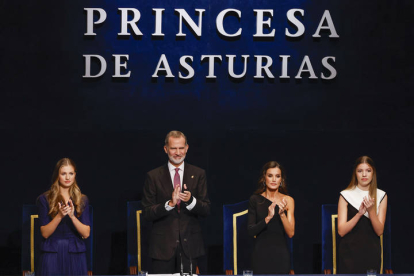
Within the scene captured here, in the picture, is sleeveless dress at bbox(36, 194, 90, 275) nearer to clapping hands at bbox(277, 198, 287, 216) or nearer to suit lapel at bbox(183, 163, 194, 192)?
suit lapel at bbox(183, 163, 194, 192)

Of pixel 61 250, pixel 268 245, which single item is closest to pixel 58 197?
pixel 61 250

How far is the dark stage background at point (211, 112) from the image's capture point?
641cm

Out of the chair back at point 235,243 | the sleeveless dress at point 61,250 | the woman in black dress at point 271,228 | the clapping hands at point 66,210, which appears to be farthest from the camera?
the chair back at point 235,243

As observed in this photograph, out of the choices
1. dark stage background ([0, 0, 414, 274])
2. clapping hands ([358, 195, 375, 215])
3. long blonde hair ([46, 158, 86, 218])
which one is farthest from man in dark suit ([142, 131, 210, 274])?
clapping hands ([358, 195, 375, 215])

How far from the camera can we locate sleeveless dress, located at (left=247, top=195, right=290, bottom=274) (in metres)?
5.16

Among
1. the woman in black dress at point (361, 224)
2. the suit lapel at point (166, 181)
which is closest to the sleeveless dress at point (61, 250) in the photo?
the suit lapel at point (166, 181)

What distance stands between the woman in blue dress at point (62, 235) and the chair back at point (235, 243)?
1.29 m

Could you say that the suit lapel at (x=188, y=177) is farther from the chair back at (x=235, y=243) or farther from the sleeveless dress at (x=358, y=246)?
the sleeveless dress at (x=358, y=246)

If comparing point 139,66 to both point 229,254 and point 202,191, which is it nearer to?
point 202,191

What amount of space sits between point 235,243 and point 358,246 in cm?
112

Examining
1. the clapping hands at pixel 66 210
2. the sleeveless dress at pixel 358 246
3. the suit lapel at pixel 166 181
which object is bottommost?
the sleeveless dress at pixel 358 246

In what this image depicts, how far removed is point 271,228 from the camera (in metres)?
5.20

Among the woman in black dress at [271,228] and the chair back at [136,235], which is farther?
the chair back at [136,235]

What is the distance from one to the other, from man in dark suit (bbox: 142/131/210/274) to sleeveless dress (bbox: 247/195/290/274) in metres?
0.47
